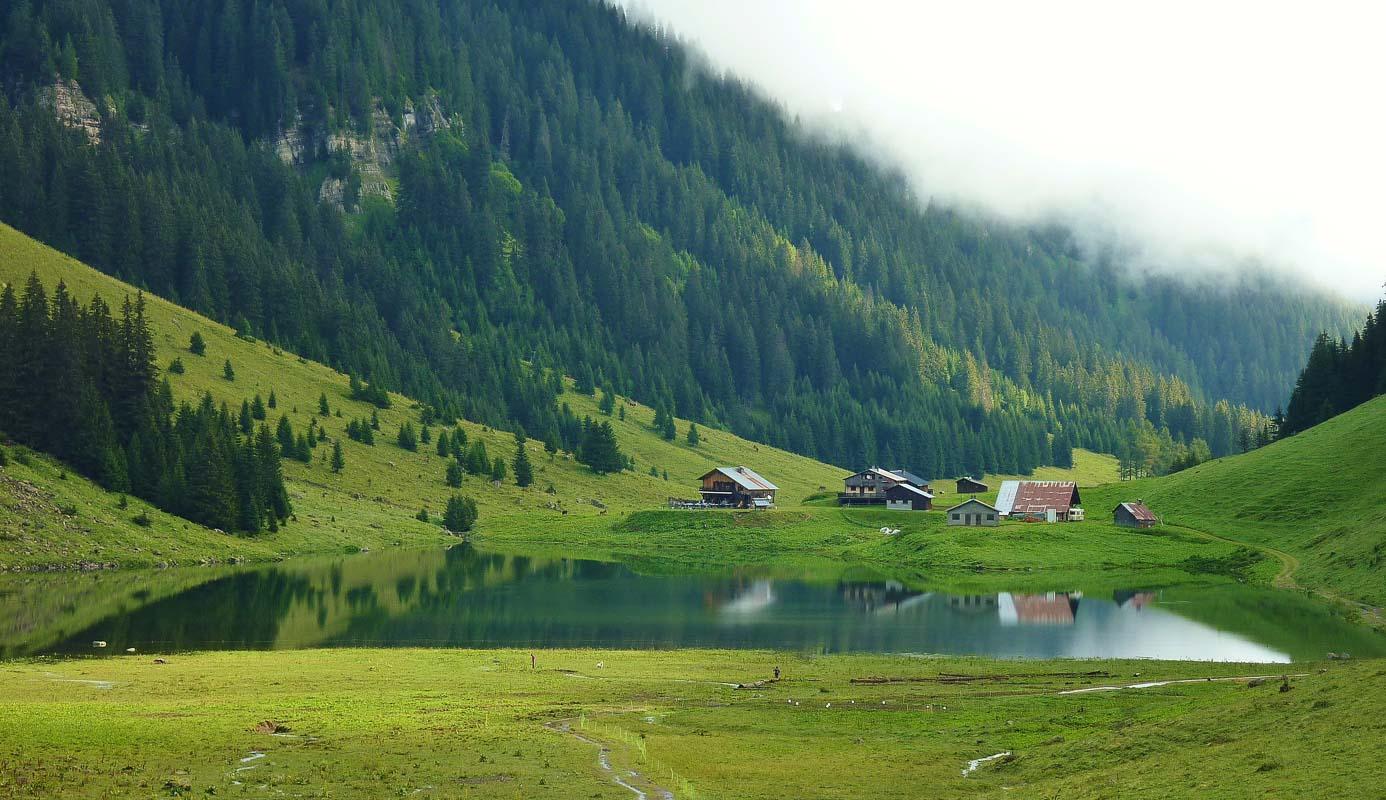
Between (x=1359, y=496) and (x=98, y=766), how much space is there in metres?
125

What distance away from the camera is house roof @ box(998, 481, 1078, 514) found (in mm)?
164250

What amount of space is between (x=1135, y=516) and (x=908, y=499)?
44.8 metres

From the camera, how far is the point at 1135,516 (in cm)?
14800

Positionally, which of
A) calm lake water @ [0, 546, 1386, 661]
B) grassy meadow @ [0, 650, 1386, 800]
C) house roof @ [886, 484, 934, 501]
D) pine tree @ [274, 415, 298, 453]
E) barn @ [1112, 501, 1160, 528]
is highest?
pine tree @ [274, 415, 298, 453]

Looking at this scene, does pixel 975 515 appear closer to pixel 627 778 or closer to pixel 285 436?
pixel 285 436

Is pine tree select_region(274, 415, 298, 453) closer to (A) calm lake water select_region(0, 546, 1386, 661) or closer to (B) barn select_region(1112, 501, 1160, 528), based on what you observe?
(A) calm lake water select_region(0, 546, 1386, 661)

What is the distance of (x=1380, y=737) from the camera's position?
3497 cm

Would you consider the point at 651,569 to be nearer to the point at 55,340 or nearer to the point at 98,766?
the point at 55,340

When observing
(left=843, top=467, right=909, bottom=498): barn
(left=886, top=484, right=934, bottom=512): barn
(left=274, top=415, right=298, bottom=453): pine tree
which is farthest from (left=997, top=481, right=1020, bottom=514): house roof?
(left=274, top=415, right=298, bottom=453): pine tree

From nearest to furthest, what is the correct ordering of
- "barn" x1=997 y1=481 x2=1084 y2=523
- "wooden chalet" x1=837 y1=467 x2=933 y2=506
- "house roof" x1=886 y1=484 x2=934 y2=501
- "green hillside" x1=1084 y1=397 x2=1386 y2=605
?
1. "green hillside" x1=1084 y1=397 x2=1386 y2=605
2. "barn" x1=997 y1=481 x2=1084 y2=523
3. "house roof" x1=886 y1=484 x2=934 y2=501
4. "wooden chalet" x1=837 y1=467 x2=933 y2=506

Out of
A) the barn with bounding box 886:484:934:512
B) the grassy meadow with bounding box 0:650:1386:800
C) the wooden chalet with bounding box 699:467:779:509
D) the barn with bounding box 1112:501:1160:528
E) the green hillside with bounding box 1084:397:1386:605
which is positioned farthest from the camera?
the wooden chalet with bounding box 699:467:779:509

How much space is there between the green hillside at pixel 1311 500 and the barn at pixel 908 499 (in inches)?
978

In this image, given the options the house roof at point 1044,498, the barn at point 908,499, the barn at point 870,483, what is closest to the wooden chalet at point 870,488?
the barn at point 870,483

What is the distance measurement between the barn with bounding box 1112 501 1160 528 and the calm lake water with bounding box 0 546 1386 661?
28.9 meters
